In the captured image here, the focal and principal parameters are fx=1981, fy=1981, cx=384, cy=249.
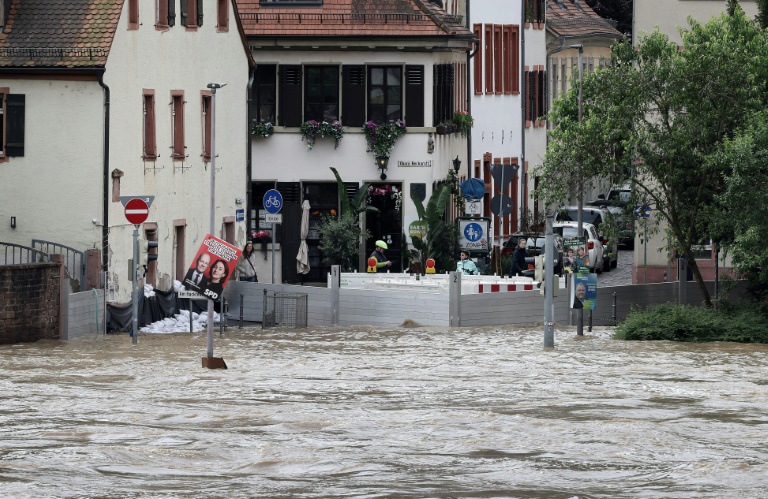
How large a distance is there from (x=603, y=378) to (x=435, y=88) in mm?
22906

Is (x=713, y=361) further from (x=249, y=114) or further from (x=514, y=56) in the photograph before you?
(x=514, y=56)

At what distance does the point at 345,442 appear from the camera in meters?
22.0

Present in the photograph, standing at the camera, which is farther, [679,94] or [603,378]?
[679,94]

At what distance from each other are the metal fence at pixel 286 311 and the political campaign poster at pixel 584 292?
6720 millimetres

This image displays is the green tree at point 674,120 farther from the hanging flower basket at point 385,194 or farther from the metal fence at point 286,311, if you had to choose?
the hanging flower basket at point 385,194

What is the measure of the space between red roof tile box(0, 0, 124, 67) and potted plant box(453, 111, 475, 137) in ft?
50.3

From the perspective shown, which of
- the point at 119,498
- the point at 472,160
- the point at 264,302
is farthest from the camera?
the point at 472,160

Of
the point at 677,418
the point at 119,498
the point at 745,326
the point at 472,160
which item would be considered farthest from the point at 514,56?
A: the point at 119,498

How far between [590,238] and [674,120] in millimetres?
18012

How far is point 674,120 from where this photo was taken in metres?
38.7

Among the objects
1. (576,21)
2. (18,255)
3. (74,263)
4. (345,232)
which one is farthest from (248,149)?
(576,21)

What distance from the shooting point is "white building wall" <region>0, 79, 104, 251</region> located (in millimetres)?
40156

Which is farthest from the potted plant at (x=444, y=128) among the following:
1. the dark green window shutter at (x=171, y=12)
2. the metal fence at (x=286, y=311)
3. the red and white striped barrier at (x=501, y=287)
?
the metal fence at (x=286, y=311)

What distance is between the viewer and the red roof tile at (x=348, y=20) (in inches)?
2007
